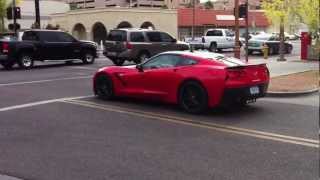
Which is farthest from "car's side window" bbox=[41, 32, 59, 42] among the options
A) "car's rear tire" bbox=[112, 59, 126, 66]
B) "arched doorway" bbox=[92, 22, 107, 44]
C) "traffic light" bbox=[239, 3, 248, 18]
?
"arched doorway" bbox=[92, 22, 107, 44]

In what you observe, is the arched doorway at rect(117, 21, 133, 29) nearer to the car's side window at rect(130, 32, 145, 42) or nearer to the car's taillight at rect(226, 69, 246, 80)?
the car's side window at rect(130, 32, 145, 42)

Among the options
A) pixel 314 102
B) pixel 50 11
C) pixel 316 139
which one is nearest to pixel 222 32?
pixel 314 102

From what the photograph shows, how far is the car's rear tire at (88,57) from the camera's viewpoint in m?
28.0

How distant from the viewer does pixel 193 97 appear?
11992 mm

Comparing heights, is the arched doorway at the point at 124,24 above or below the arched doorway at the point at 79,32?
above

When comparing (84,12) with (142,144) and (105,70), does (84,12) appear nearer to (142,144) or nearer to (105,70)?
(105,70)

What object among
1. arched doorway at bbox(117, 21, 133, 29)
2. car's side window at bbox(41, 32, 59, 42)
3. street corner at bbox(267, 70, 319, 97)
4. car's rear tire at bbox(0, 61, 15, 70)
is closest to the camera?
street corner at bbox(267, 70, 319, 97)

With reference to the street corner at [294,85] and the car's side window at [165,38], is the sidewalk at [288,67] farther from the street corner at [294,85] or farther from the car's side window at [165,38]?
the car's side window at [165,38]

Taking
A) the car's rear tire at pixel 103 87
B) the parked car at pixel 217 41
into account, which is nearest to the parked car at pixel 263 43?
the parked car at pixel 217 41

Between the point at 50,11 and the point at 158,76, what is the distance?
80.0 meters

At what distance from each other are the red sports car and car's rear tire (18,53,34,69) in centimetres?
1236

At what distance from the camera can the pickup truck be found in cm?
2512

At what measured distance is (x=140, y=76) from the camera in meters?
13.2

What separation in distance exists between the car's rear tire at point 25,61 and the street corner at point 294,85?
1124 cm
